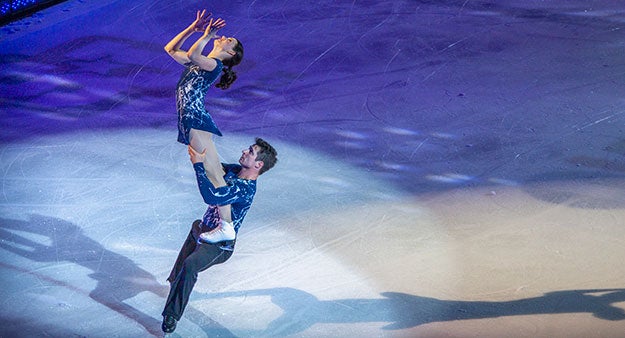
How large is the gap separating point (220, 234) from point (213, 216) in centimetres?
15

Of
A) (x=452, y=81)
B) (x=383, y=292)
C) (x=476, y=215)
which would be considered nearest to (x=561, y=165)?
(x=476, y=215)

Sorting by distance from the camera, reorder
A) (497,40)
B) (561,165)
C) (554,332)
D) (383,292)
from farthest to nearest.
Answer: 1. (497,40)
2. (561,165)
3. (383,292)
4. (554,332)

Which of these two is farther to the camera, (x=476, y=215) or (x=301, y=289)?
(x=476, y=215)

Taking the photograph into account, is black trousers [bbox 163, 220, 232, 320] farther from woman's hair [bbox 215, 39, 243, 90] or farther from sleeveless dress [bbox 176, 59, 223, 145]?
woman's hair [bbox 215, 39, 243, 90]

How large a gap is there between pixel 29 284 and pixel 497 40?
5724 millimetres

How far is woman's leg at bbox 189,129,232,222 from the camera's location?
5793mm

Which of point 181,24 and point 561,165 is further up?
point 181,24

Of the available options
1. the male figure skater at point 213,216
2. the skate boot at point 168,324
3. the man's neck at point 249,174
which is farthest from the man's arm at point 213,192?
the skate boot at point 168,324

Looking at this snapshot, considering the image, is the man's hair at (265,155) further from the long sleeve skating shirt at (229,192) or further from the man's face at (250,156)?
the long sleeve skating shirt at (229,192)

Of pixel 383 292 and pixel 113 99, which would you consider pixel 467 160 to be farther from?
pixel 113 99

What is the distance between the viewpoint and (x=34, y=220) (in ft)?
24.1

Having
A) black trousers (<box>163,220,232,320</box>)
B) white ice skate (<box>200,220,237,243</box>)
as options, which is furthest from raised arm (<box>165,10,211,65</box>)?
black trousers (<box>163,220,232,320</box>)

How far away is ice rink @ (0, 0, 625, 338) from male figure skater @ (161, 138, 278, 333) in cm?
36

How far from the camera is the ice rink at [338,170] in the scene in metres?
6.39
